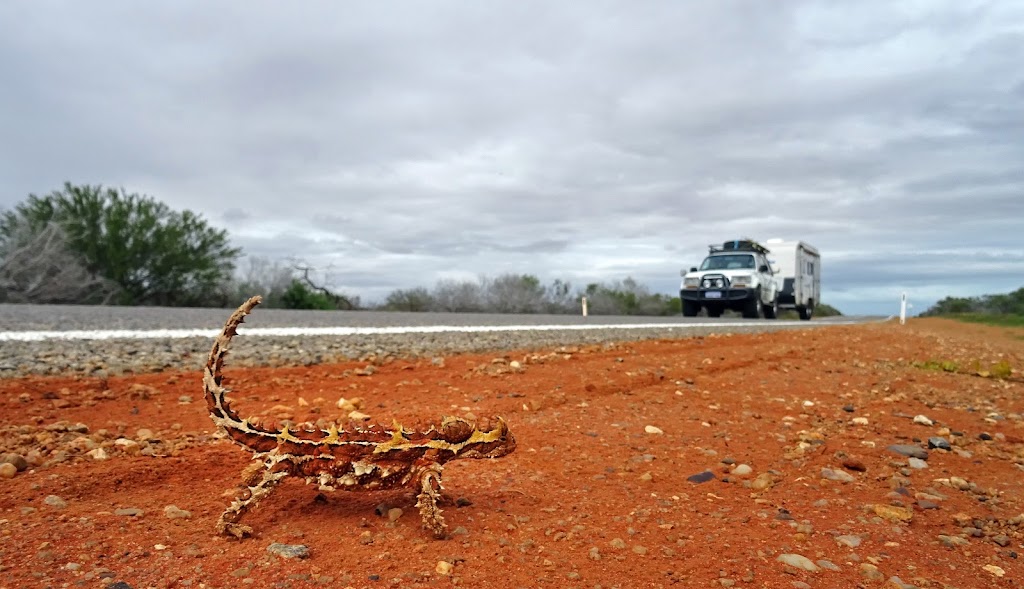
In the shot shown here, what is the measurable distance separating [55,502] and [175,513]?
52 centimetres

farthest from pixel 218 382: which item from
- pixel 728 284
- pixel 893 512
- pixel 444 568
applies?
pixel 728 284

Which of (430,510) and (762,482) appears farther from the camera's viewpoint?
(762,482)

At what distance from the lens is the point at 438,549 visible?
229 centimetres

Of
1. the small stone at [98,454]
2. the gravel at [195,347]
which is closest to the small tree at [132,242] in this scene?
the gravel at [195,347]

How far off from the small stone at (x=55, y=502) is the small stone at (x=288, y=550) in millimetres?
1009

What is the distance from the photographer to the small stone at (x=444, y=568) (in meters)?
2.11

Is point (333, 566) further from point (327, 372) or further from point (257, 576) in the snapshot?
point (327, 372)

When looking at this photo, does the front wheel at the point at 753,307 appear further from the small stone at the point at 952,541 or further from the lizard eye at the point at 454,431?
the lizard eye at the point at 454,431

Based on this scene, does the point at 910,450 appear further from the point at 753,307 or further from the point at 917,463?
the point at 753,307

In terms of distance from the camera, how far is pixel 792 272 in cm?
3225

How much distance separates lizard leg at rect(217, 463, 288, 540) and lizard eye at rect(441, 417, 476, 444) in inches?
24.1

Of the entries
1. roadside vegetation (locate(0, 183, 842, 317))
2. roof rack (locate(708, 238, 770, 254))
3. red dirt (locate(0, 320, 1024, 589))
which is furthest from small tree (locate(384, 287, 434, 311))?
red dirt (locate(0, 320, 1024, 589))

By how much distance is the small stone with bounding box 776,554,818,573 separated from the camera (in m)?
2.26

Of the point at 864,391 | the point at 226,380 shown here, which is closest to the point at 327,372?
the point at 226,380
